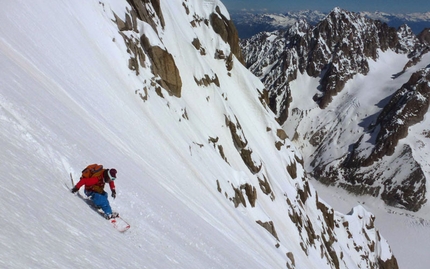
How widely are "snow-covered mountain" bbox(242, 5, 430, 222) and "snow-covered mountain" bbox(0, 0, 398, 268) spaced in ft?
319

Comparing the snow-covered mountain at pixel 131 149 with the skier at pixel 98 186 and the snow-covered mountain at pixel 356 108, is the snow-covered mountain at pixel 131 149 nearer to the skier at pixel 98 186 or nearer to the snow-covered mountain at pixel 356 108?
the skier at pixel 98 186

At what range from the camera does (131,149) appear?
53.0 ft

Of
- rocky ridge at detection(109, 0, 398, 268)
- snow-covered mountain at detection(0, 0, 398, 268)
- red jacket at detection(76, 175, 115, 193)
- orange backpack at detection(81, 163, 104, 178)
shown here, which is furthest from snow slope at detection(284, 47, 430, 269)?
orange backpack at detection(81, 163, 104, 178)

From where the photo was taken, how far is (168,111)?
2817cm

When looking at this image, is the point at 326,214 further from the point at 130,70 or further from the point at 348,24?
the point at 348,24

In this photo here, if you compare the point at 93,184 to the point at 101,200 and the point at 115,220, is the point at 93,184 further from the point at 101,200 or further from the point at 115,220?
the point at 115,220

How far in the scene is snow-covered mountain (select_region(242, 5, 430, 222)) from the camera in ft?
427

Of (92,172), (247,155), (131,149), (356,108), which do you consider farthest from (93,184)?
Answer: (356,108)

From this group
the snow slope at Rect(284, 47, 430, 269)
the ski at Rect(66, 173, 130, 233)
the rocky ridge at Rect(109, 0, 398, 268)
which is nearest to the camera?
the ski at Rect(66, 173, 130, 233)

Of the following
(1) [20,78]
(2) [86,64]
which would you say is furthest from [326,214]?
(1) [20,78]

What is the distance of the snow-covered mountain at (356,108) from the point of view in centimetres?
13025

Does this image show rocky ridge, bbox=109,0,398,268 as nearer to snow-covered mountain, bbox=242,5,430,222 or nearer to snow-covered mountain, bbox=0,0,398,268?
snow-covered mountain, bbox=0,0,398,268

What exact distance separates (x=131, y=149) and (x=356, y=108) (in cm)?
17020

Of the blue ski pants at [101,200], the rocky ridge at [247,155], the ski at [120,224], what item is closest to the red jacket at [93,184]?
the blue ski pants at [101,200]
